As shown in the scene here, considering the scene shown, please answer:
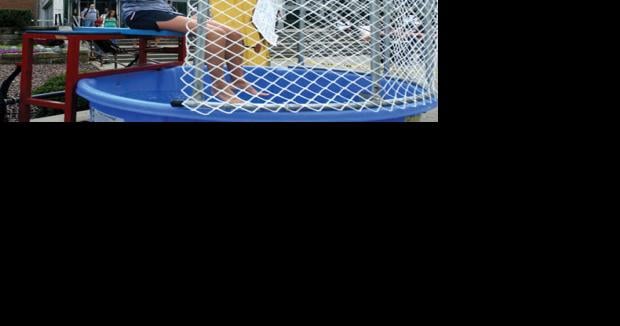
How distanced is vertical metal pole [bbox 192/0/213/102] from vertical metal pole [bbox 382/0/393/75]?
70cm

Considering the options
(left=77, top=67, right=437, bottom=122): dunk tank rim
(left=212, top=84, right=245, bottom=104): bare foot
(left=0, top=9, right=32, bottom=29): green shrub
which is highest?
(left=0, top=9, right=32, bottom=29): green shrub

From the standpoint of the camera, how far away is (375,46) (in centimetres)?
210

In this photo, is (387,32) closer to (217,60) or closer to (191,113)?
(217,60)

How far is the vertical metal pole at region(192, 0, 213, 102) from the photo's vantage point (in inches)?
74.2

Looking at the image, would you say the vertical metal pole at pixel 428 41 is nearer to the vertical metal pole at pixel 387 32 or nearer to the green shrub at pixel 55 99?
the vertical metal pole at pixel 387 32

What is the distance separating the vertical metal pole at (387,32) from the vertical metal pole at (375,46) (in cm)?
3

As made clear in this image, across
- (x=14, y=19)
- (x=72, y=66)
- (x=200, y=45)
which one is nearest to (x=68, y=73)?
(x=72, y=66)

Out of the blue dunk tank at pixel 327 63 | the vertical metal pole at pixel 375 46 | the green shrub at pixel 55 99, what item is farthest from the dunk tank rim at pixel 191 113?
the green shrub at pixel 55 99

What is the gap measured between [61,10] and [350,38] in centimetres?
2019

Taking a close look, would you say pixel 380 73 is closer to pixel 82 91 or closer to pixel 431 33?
pixel 431 33

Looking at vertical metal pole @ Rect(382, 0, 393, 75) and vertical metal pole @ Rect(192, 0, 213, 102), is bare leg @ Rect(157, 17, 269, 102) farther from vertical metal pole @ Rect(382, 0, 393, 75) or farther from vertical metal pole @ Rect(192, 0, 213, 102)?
vertical metal pole @ Rect(382, 0, 393, 75)

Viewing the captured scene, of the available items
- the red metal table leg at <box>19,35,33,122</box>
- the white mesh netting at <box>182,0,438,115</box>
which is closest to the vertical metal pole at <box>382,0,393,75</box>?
the white mesh netting at <box>182,0,438,115</box>

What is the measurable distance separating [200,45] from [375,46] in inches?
27.6

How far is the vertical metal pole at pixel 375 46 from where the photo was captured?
6.69 feet
